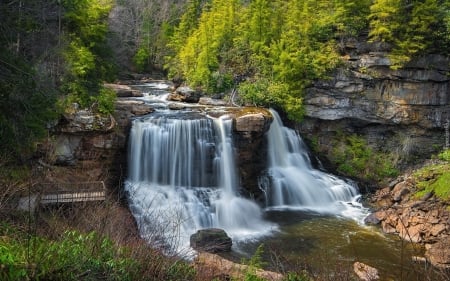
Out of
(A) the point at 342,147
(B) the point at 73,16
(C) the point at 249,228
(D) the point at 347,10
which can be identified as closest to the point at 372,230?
(C) the point at 249,228

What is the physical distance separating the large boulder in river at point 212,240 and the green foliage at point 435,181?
8.74 m

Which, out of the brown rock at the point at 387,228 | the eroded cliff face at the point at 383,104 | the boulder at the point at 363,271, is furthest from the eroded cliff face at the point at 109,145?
the boulder at the point at 363,271

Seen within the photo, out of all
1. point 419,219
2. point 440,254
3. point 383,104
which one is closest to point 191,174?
point 419,219

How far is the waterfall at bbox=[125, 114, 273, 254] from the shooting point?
15836mm

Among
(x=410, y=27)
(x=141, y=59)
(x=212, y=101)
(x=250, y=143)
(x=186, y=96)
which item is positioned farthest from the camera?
(x=141, y=59)

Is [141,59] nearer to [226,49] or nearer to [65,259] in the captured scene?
[226,49]

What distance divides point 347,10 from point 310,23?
1.98 meters

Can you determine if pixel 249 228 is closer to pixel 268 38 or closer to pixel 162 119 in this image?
pixel 162 119

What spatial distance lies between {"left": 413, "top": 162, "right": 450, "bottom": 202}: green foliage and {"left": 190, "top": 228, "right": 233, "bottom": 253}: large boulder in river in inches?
344

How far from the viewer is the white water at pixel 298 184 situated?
18375mm

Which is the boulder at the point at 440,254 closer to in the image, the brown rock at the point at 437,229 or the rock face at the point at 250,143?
the brown rock at the point at 437,229

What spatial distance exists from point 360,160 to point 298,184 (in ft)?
14.0

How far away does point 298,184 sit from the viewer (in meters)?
19.2

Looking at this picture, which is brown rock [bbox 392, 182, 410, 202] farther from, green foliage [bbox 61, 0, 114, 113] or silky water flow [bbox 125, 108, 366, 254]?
green foliage [bbox 61, 0, 114, 113]
